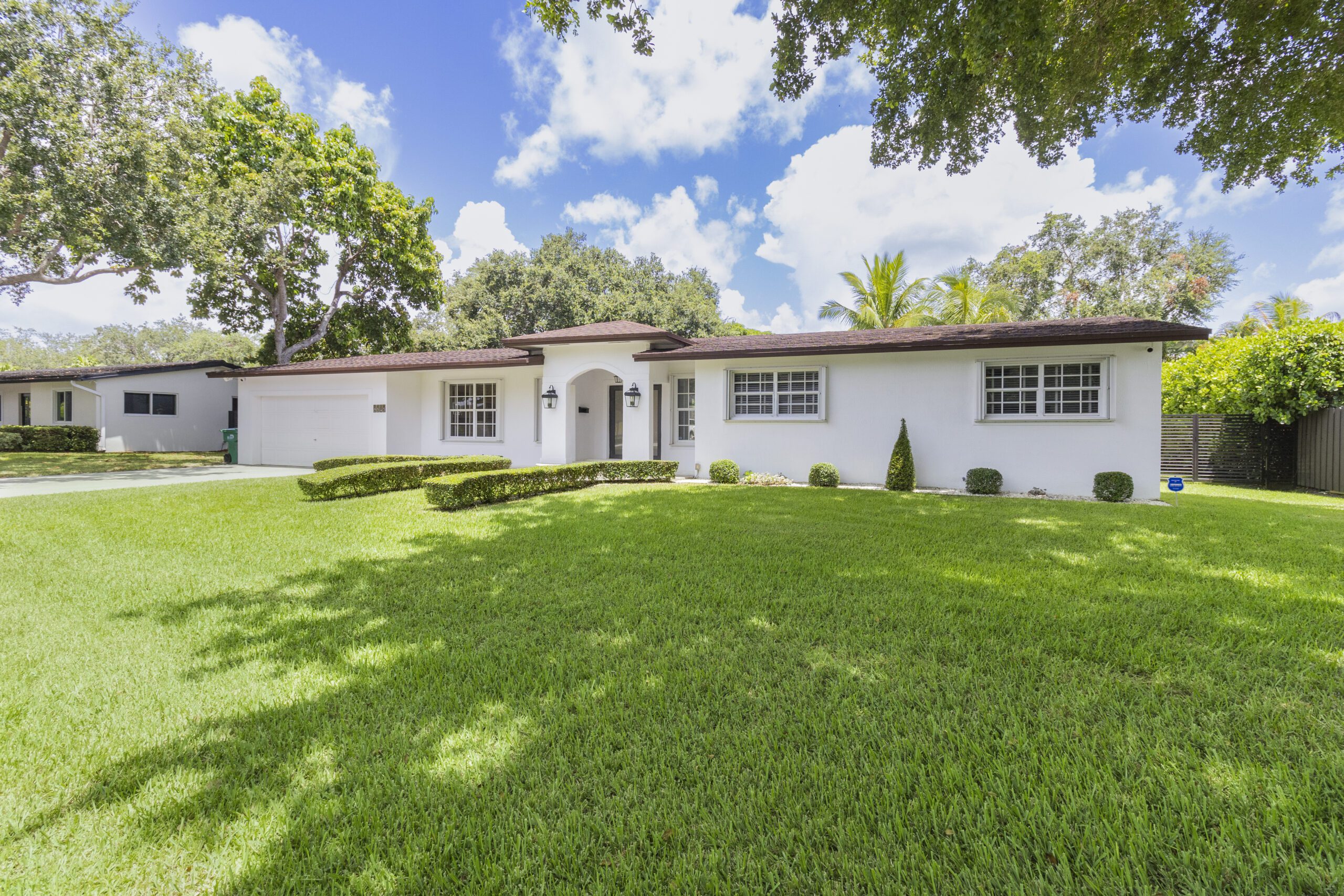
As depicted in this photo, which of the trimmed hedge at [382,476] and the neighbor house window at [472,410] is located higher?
the neighbor house window at [472,410]

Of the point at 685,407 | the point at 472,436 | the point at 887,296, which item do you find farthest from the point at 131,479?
the point at 887,296

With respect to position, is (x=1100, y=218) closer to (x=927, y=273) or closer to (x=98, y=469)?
(x=927, y=273)

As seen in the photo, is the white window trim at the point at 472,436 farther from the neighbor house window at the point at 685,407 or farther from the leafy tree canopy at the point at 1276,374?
the leafy tree canopy at the point at 1276,374

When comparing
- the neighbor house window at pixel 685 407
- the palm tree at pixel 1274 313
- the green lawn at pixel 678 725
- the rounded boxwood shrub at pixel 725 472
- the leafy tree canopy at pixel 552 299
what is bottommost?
the green lawn at pixel 678 725

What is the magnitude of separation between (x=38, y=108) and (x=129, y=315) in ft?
231

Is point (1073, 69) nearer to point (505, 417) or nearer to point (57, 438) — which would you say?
point (505, 417)

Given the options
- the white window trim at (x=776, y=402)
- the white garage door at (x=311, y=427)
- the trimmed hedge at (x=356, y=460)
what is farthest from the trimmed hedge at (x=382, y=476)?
the white garage door at (x=311, y=427)

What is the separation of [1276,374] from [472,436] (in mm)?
19194

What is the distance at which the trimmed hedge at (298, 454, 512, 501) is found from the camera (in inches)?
352

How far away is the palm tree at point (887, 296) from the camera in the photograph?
2111cm

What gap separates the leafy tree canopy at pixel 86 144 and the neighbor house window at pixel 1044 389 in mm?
21367

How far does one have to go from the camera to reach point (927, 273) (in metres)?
21.3

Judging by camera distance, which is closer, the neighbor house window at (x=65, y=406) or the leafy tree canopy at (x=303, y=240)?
the leafy tree canopy at (x=303, y=240)

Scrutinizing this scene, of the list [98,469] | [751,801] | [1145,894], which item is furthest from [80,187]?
[1145,894]
